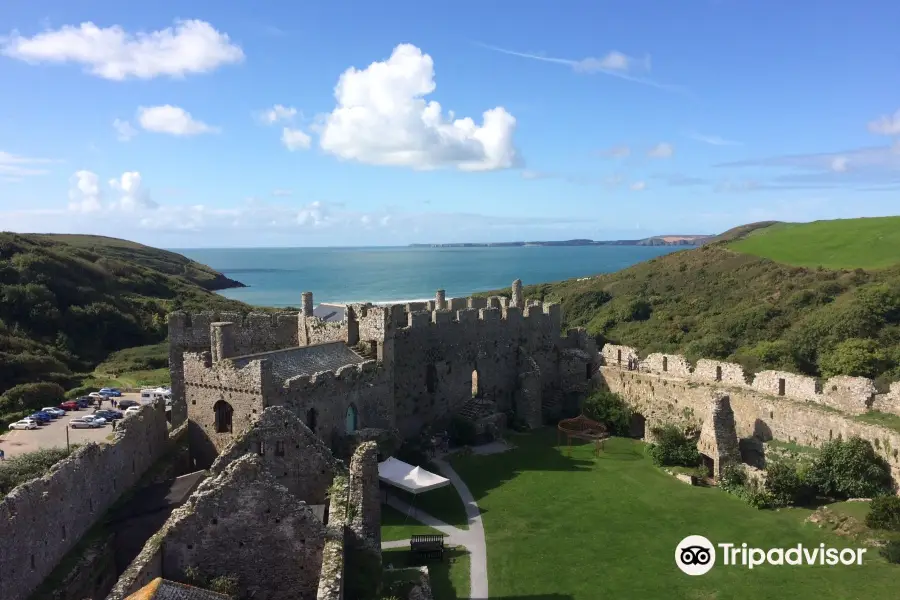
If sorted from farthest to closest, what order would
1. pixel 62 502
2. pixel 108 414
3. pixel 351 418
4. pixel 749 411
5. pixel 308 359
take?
pixel 108 414 < pixel 749 411 < pixel 351 418 < pixel 308 359 < pixel 62 502

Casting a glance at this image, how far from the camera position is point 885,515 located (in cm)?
1778

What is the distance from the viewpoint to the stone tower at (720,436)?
75.3 feet

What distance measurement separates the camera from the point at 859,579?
51.4 feet

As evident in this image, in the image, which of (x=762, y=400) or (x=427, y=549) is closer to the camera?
(x=427, y=549)

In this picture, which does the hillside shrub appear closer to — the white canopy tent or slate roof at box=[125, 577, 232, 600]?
the white canopy tent

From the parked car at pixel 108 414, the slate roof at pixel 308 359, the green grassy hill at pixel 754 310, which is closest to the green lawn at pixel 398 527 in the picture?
the slate roof at pixel 308 359

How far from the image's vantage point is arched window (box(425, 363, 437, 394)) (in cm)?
2836

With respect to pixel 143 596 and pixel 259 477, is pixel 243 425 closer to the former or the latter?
pixel 259 477

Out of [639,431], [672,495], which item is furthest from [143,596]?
[639,431]

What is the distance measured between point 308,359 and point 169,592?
13.8 m

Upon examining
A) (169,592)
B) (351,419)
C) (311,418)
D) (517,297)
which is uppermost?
(517,297)

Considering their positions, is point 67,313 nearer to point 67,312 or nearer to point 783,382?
point 67,312

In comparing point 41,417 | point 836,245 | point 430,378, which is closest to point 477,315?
point 430,378

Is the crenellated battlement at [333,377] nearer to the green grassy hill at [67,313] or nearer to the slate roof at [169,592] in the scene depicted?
the slate roof at [169,592]
